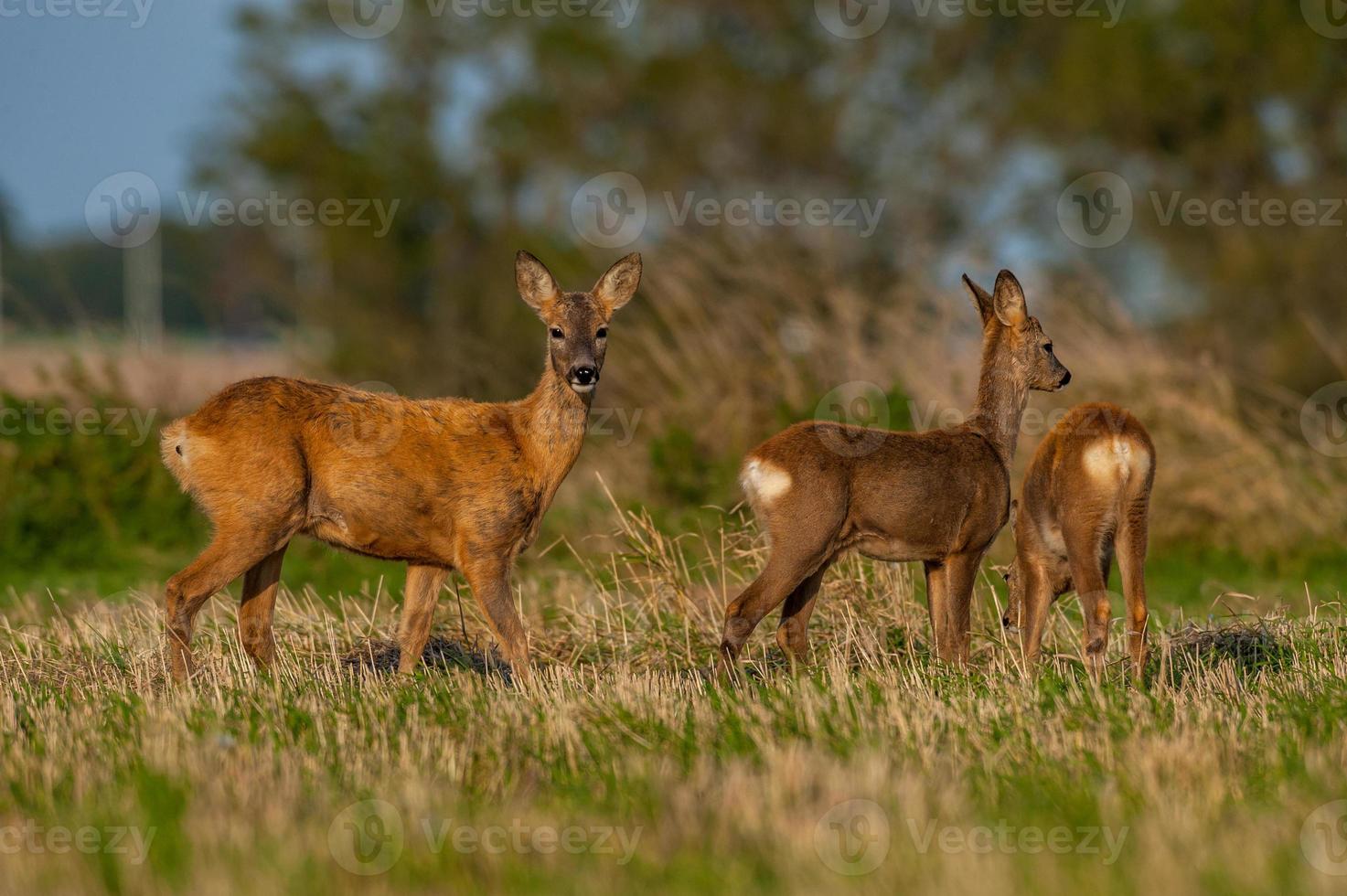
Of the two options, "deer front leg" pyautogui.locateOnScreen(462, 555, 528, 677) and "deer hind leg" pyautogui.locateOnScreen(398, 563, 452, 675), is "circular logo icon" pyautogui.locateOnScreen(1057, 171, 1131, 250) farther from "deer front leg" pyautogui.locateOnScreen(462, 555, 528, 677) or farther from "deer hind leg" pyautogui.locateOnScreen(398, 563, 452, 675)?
"deer front leg" pyautogui.locateOnScreen(462, 555, 528, 677)

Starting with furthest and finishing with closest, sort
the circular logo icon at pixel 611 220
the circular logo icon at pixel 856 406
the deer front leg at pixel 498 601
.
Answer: the circular logo icon at pixel 611 220
the circular logo icon at pixel 856 406
the deer front leg at pixel 498 601

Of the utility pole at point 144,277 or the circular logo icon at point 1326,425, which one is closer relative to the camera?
the circular logo icon at point 1326,425

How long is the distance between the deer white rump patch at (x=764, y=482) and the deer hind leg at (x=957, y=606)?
938 mm

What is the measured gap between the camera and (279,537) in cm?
699

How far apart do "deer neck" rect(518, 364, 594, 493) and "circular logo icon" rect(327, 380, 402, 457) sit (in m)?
0.60

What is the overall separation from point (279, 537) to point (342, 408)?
2.12 ft

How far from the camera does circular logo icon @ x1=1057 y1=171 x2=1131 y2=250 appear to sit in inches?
1142

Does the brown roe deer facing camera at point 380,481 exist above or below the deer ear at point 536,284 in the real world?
below

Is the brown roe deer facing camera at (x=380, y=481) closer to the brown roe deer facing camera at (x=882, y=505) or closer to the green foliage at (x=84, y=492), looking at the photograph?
the brown roe deer facing camera at (x=882, y=505)

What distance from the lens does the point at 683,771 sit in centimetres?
→ 510

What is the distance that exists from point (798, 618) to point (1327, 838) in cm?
329

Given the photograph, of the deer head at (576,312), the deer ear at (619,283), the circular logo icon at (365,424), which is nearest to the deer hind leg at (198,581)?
the circular logo icon at (365,424)

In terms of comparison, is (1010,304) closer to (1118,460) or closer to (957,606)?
(1118,460)

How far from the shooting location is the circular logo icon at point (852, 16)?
3073cm
